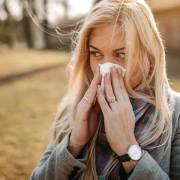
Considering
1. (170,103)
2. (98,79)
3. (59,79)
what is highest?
(98,79)

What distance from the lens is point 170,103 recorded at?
180 centimetres

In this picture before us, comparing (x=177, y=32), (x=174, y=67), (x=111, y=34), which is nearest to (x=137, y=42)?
(x=111, y=34)

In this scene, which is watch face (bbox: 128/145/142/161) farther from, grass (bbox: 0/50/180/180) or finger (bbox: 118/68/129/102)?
grass (bbox: 0/50/180/180)

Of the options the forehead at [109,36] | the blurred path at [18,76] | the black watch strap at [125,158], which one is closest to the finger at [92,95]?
the forehead at [109,36]

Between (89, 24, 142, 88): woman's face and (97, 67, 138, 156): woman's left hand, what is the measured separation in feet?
0.55

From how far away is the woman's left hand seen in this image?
1.52m

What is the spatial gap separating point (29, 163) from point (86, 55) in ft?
7.69

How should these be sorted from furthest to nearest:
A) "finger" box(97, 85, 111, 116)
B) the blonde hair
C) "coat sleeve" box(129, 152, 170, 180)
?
the blonde hair < "finger" box(97, 85, 111, 116) < "coat sleeve" box(129, 152, 170, 180)

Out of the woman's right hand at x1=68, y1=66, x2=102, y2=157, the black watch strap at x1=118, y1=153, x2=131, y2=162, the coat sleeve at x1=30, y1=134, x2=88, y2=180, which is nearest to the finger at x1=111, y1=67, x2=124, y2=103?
the woman's right hand at x1=68, y1=66, x2=102, y2=157

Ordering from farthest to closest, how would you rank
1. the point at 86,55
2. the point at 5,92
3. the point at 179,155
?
the point at 5,92 < the point at 86,55 < the point at 179,155

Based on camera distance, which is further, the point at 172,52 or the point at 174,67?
the point at 172,52

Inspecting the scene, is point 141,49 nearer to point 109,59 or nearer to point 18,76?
point 109,59

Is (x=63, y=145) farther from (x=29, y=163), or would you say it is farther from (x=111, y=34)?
(x=29, y=163)

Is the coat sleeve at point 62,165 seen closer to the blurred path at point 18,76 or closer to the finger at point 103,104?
the finger at point 103,104
